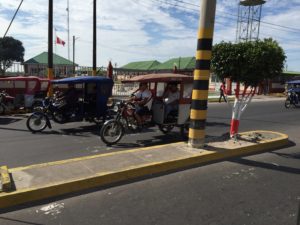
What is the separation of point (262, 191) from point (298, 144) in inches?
172

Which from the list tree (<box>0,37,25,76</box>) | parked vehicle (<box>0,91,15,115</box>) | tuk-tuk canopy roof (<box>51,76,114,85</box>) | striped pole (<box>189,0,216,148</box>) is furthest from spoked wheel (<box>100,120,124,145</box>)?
tree (<box>0,37,25,76</box>)

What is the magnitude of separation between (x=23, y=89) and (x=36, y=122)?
566 centimetres

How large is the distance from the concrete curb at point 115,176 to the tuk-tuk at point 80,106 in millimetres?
4787

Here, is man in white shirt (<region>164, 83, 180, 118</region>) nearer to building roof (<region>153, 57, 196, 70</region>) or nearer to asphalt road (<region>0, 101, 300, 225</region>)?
asphalt road (<region>0, 101, 300, 225</region>)

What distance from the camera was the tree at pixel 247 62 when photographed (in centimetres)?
831

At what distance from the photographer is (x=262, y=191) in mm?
5594

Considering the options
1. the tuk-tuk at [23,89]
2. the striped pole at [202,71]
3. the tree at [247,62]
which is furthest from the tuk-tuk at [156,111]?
the tuk-tuk at [23,89]

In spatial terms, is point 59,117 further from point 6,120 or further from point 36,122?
point 6,120

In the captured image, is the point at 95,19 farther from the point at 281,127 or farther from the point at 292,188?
the point at 292,188

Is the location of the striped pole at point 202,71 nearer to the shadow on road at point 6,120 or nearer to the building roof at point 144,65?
the shadow on road at point 6,120

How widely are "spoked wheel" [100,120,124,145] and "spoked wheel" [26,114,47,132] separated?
9.41ft

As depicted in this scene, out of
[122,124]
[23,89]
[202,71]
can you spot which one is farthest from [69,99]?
[23,89]

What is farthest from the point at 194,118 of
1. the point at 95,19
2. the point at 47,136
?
the point at 95,19

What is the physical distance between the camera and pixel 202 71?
24.5ft
